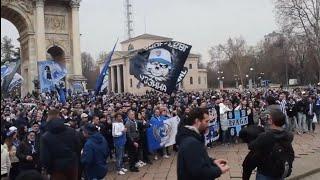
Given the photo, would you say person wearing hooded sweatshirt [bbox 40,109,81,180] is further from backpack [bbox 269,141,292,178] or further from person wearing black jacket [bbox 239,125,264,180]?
backpack [bbox 269,141,292,178]

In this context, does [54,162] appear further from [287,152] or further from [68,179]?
[287,152]

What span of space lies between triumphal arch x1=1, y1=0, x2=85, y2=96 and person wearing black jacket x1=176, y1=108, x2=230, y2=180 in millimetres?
41454

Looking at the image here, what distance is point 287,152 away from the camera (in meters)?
5.83

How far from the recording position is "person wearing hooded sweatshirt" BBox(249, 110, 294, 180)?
5742mm

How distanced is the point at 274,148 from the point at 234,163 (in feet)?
23.4

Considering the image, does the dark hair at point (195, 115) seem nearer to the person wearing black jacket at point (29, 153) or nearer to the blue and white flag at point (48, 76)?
the person wearing black jacket at point (29, 153)

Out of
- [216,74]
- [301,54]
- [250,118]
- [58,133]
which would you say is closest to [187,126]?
[58,133]

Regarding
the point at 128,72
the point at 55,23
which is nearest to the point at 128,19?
the point at 128,72

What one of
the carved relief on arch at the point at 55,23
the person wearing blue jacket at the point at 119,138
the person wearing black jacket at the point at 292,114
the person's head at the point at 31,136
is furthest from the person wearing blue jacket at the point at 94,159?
the carved relief on arch at the point at 55,23

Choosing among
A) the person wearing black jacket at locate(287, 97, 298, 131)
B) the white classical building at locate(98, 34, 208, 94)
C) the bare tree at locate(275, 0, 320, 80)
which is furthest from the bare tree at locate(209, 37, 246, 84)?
the person wearing black jacket at locate(287, 97, 298, 131)

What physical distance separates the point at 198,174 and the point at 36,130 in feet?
22.6

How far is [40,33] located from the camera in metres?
44.9

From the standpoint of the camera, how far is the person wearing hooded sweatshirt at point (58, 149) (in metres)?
7.14

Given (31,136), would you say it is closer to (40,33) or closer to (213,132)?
(213,132)
